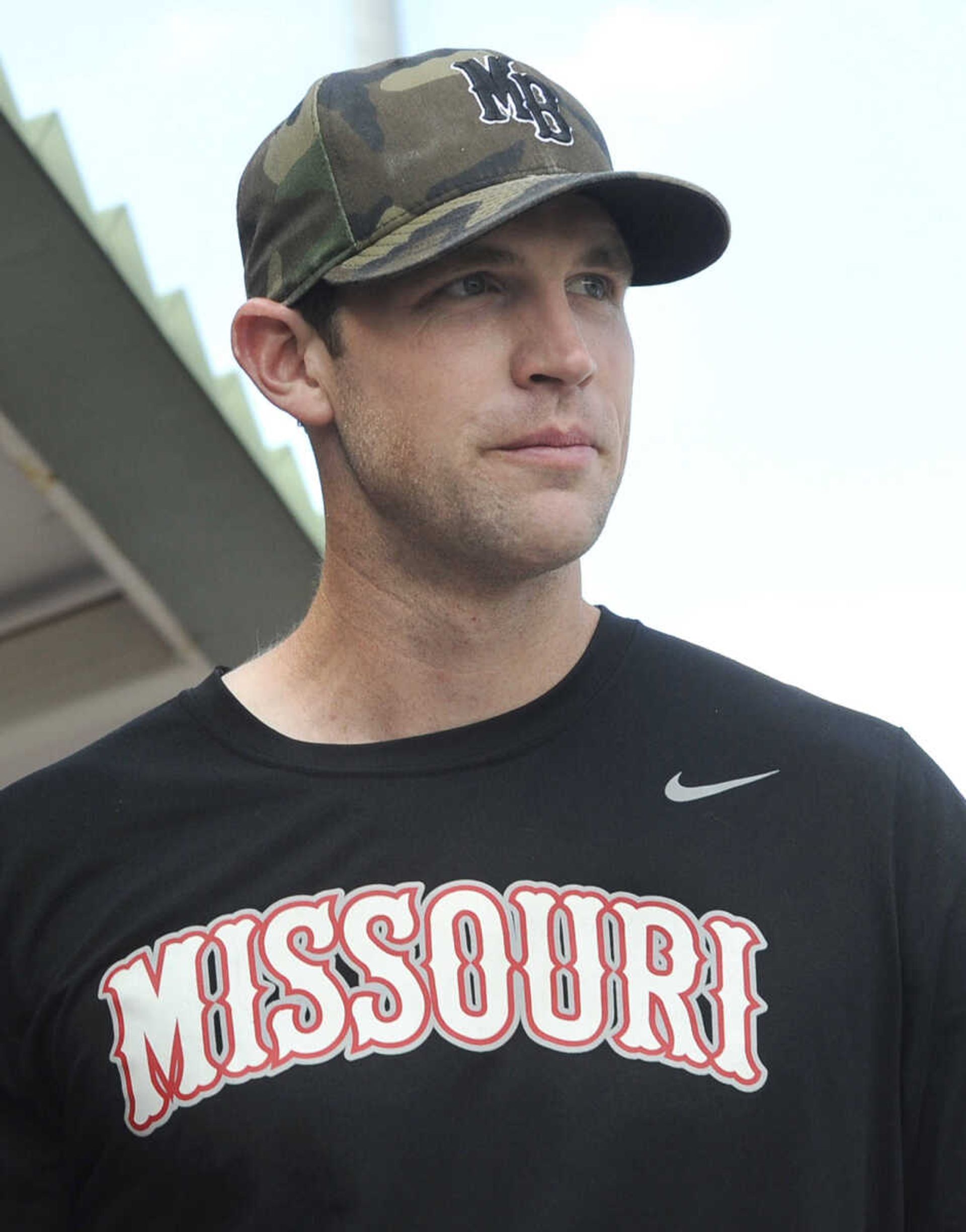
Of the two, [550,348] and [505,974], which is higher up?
[550,348]

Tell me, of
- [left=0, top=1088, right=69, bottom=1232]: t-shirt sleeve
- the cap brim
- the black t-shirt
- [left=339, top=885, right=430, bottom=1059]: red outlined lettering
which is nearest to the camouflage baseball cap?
the cap brim

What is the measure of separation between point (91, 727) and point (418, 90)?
3430 millimetres

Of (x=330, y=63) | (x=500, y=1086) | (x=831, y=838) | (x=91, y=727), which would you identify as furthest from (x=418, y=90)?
(x=91, y=727)

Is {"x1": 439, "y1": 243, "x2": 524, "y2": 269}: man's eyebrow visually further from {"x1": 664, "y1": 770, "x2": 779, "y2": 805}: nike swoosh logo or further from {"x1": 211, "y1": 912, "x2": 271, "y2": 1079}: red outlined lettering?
{"x1": 211, "y1": 912, "x2": 271, "y2": 1079}: red outlined lettering

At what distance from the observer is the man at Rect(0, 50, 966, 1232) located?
1.43 metres

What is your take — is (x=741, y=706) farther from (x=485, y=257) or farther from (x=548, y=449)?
(x=485, y=257)

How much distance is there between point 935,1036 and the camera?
1485 mm

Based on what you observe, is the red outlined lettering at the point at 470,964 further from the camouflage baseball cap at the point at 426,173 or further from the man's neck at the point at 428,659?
the camouflage baseball cap at the point at 426,173

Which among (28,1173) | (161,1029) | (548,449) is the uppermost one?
(548,449)

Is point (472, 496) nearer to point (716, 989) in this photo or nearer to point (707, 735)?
point (707, 735)

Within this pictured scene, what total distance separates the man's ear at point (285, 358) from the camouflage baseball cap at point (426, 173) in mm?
23

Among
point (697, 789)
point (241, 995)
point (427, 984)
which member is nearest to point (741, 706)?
point (697, 789)

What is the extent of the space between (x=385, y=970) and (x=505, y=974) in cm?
10

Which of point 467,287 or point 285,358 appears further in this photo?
point 285,358
